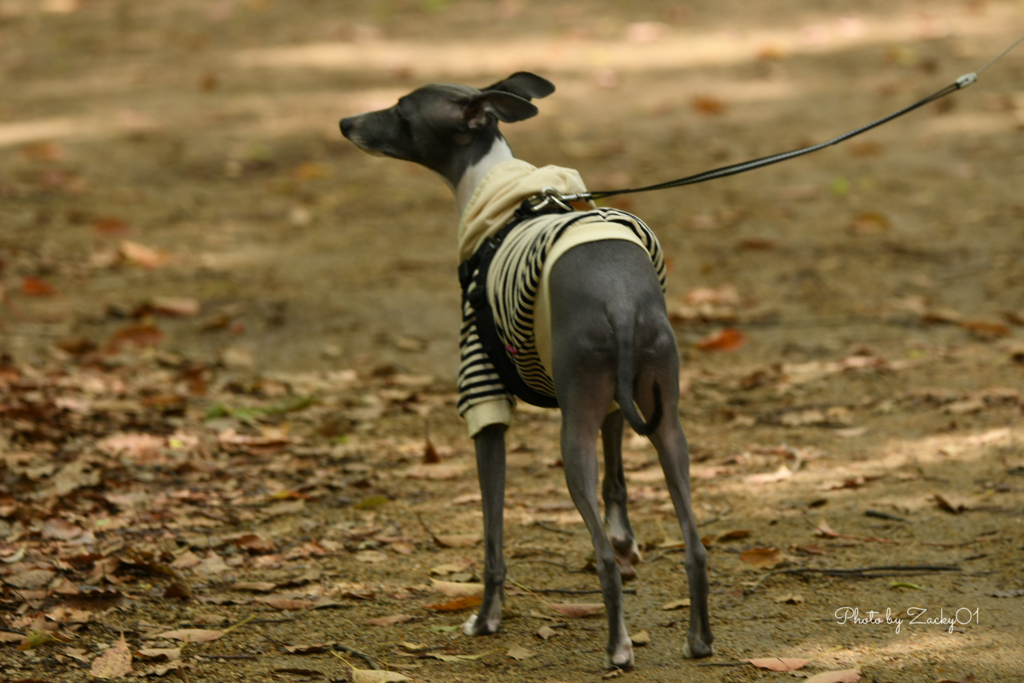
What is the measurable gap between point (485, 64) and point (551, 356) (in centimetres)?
975

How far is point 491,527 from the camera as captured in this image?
3719 millimetres

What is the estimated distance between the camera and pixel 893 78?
1141 cm

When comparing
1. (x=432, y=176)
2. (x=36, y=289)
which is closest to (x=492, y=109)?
(x=36, y=289)

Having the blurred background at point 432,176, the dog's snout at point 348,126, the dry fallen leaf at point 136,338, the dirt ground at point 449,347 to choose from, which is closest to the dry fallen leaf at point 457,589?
the dirt ground at point 449,347

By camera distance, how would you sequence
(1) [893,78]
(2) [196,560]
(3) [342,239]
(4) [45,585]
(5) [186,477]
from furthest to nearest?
(1) [893,78] < (3) [342,239] < (5) [186,477] < (2) [196,560] < (4) [45,585]

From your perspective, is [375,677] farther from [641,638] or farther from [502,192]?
[502,192]

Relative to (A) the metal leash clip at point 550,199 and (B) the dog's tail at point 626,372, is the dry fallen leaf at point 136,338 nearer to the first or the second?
(A) the metal leash clip at point 550,199

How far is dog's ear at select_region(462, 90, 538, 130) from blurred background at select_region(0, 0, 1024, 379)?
2914 mm

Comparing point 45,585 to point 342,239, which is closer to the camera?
point 45,585

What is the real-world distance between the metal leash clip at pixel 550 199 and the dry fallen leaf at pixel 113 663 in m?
2.07

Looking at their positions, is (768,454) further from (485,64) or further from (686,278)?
(485,64)

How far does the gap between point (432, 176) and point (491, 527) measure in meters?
6.92

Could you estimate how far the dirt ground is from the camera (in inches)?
147

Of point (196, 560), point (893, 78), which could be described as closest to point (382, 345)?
point (196, 560)
